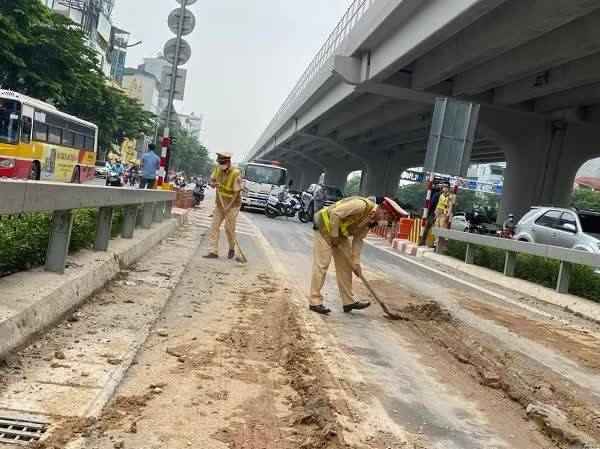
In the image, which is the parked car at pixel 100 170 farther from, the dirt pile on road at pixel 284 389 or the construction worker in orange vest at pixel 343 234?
the dirt pile on road at pixel 284 389

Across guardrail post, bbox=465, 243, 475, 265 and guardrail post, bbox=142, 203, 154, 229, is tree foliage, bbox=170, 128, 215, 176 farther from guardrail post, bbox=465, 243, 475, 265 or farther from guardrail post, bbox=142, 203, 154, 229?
guardrail post, bbox=142, 203, 154, 229

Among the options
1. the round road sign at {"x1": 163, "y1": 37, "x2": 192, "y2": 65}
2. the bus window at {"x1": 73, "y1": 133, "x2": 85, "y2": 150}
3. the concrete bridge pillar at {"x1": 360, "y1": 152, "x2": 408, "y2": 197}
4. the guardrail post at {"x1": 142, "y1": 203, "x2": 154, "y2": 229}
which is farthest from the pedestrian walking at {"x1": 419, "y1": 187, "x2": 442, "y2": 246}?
the concrete bridge pillar at {"x1": 360, "y1": 152, "x2": 408, "y2": 197}

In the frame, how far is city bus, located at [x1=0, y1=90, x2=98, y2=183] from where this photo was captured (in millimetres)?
19156

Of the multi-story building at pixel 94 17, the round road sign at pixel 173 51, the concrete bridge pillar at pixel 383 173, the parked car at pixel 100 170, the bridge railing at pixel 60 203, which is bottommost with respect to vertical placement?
Result: the parked car at pixel 100 170

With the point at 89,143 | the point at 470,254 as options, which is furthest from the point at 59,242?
the point at 89,143

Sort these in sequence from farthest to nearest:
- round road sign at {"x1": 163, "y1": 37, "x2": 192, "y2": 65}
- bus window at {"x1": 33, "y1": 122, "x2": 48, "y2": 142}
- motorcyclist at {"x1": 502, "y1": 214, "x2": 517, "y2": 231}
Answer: motorcyclist at {"x1": 502, "y1": 214, "x2": 517, "y2": 231} < bus window at {"x1": 33, "y1": 122, "x2": 48, "y2": 142} < round road sign at {"x1": 163, "y1": 37, "x2": 192, "y2": 65}

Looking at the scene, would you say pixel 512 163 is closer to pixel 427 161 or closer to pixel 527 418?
pixel 427 161

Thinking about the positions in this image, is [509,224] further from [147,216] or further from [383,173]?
[383,173]

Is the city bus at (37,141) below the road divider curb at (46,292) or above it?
above

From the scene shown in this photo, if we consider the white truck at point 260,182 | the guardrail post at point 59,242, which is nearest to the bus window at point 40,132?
the white truck at point 260,182

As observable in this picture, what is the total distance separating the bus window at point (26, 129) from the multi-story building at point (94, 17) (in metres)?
42.8

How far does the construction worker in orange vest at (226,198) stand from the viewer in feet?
35.6

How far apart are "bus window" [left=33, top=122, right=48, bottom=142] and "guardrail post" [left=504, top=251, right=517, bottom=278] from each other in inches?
555

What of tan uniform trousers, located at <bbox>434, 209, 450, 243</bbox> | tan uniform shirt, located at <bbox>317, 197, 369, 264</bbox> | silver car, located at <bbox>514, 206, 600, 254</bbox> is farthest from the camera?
tan uniform trousers, located at <bbox>434, 209, 450, 243</bbox>
